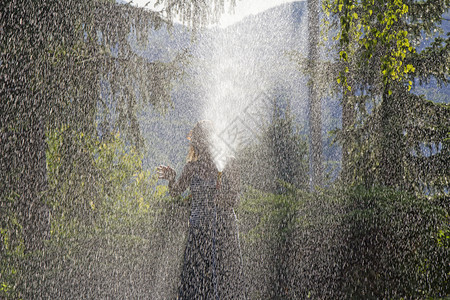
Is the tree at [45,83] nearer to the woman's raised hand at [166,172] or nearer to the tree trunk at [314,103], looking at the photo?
the woman's raised hand at [166,172]

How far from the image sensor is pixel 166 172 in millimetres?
3268

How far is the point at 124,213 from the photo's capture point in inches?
195

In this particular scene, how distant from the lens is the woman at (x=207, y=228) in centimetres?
322

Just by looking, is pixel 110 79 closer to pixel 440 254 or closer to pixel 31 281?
pixel 31 281

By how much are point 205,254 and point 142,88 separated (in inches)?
103

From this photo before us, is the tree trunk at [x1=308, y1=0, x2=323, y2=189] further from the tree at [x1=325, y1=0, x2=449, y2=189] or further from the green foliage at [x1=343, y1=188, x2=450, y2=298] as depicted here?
the green foliage at [x1=343, y1=188, x2=450, y2=298]

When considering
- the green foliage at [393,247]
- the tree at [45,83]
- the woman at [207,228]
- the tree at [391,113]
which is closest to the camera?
the green foliage at [393,247]

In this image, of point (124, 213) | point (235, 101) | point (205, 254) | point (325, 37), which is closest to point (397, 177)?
point (325, 37)

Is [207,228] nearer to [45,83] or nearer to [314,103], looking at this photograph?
[45,83]

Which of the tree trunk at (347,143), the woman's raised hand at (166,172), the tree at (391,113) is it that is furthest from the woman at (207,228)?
the tree trunk at (347,143)

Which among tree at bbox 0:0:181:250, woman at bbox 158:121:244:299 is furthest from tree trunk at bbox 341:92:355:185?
tree at bbox 0:0:181:250

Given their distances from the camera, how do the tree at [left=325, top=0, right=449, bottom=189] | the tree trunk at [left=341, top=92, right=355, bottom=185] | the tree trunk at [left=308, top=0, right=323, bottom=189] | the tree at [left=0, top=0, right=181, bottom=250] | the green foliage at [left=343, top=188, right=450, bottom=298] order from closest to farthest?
the green foliage at [left=343, top=188, right=450, bottom=298]
the tree at [left=0, top=0, right=181, bottom=250]
the tree at [left=325, top=0, right=449, bottom=189]
the tree trunk at [left=341, top=92, right=355, bottom=185]
the tree trunk at [left=308, top=0, right=323, bottom=189]

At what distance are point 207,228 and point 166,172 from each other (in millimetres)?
540

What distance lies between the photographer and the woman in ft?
10.6
